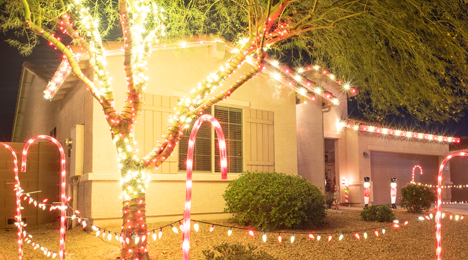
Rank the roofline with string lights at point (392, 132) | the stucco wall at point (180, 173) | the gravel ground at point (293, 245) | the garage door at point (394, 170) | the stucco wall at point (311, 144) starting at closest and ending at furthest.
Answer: the gravel ground at point (293, 245) → the stucco wall at point (180, 173) → the stucco wall at point (311, 144) → the roofline with string lights at point (392, 132) → the garage door at point (394, 170)

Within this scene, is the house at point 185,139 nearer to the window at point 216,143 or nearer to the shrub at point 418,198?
the window at point 216,143

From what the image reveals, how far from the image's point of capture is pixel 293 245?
5.99 m

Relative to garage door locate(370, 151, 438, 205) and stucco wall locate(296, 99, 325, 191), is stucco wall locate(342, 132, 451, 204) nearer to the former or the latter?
garage door locate(370, 151, 438, 205)

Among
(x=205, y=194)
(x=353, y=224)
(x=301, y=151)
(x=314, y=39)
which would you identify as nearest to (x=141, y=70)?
(x=314, y=39)

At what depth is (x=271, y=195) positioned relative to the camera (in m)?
7.15

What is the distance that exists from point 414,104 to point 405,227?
103 inches

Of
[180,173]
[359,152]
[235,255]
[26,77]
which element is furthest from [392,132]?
[26,77]

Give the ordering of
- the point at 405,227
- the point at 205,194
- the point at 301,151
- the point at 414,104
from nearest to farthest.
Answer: the point at 414,104 → the point at 405,227 → the point at 205,194 → the point at 301,151

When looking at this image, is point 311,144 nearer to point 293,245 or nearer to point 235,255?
point 293,245

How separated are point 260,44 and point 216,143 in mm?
4115

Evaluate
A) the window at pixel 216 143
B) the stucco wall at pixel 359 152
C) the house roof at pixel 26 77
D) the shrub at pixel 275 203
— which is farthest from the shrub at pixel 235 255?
the stucco wall at pixel 359 152

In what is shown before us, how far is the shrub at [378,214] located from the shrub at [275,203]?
6.11 feet

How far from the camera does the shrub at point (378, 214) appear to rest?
881 centimetres

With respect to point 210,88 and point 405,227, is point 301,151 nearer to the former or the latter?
point 405,227
